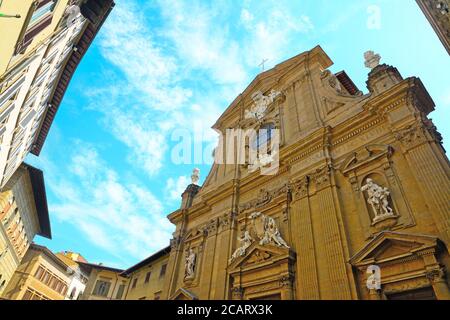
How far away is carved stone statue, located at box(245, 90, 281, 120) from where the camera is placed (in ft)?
54.8

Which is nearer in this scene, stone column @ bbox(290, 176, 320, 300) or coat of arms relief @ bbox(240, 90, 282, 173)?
stone column @ bbox(290, 176, 320, 300)

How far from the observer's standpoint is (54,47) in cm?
1490

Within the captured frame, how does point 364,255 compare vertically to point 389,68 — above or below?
below

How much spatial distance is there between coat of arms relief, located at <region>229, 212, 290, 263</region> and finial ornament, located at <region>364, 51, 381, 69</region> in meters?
7.30

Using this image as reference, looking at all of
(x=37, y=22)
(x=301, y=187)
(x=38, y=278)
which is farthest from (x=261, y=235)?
(x=38, y=278)

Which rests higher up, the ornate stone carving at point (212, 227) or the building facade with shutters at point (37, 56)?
the building facade with shutters at point (37, 56)

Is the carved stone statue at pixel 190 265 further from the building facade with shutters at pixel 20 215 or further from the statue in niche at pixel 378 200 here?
the building facade with shutters at pixel 20 215

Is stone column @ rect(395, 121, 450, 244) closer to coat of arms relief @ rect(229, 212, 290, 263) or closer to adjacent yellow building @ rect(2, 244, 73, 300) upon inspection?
coat of arms relief @ rect(229, 212, 290, 263)

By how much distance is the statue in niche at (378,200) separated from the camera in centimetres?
825

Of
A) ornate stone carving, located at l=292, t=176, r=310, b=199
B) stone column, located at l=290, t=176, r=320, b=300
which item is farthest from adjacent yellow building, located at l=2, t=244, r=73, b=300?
ornate stone carving, located at l=292, t=176, r=310, b=199

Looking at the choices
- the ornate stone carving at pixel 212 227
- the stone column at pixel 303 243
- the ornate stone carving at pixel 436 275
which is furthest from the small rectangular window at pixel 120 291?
the ornate stone carving at pixel 436 275
